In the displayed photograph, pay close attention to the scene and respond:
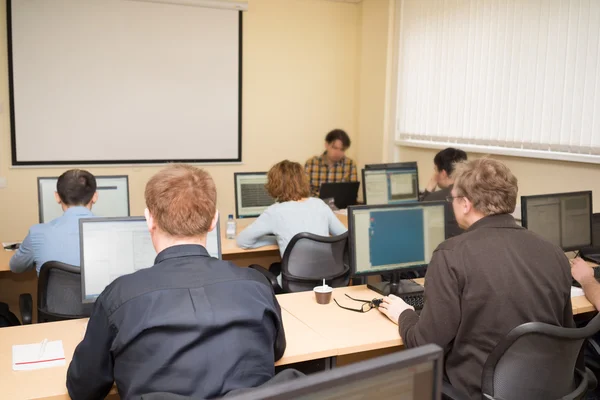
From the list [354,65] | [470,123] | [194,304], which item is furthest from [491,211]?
[354,65]

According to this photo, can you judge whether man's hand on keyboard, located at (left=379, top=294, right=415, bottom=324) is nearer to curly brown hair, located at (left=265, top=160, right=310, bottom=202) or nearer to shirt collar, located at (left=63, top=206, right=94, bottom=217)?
curly brown hair, located at (left=265, top=160, right=310, bottom=202)

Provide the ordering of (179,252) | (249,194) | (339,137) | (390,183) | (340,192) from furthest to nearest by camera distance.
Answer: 1. (339,137)
2. (340,192)
3. (390,183)
4. (249,194)
5. (179,252)

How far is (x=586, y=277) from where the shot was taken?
8.80 ft

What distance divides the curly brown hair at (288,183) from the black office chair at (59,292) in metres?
1.37

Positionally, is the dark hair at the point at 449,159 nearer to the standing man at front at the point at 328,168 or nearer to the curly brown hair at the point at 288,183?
the curly brown hair at the point at 288,183

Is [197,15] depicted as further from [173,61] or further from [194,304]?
[194,304]

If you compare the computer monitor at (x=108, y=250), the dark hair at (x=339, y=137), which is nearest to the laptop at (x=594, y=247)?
the dark hair at (x=339, y=137)

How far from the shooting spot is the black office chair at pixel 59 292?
7.78ft

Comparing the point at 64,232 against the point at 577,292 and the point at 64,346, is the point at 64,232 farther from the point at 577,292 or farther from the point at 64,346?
the point at 577,292

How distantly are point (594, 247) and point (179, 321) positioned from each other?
299 cm

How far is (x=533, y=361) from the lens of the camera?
5.67 ft

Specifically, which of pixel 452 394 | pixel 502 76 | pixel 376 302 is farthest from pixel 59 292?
pixel 502 76

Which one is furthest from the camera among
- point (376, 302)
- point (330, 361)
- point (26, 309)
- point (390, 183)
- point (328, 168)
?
point (328, 168)

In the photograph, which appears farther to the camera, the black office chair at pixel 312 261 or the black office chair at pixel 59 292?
the black office chair at pixel 312 261
